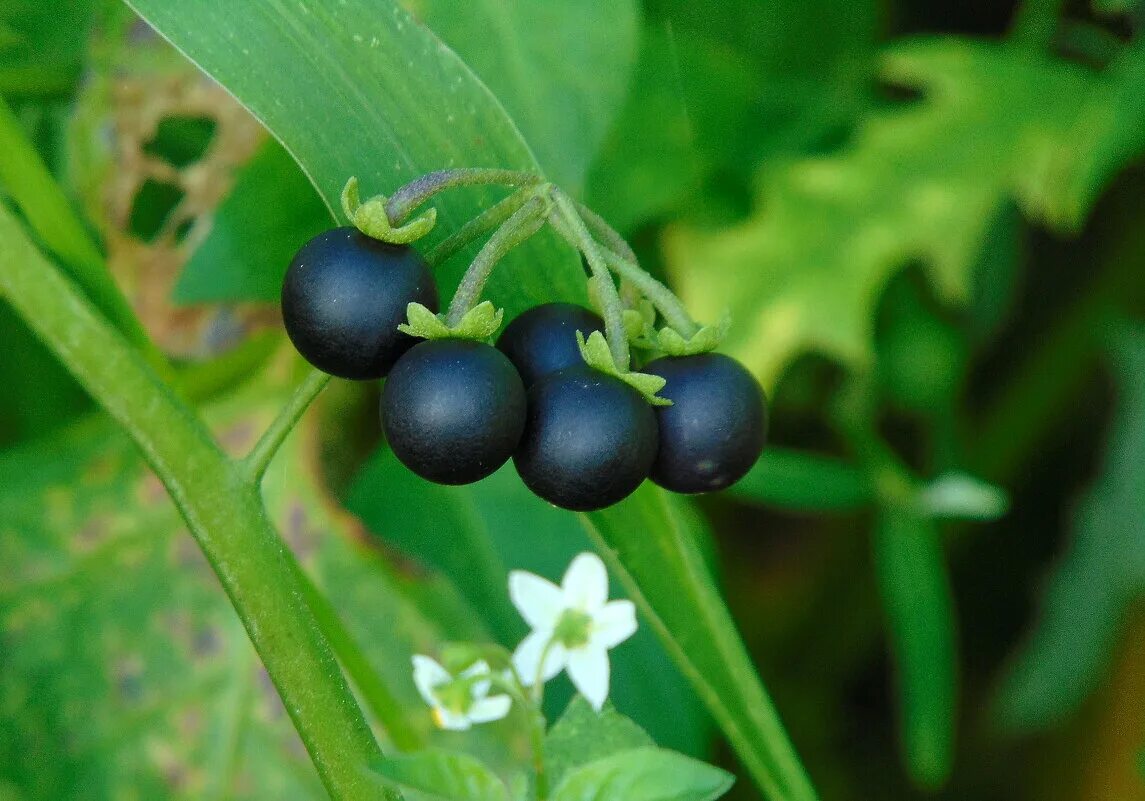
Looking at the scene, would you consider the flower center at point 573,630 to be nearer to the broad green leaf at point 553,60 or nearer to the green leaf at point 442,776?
the green leaf at point 442,776

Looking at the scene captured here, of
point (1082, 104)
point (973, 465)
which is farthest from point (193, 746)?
point (1082, 104)

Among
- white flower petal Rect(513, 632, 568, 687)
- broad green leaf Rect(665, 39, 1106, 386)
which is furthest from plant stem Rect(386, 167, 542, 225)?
broad green leaf Rect(665, 39, 1106, 386)

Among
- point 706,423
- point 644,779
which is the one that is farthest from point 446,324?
point 644,779

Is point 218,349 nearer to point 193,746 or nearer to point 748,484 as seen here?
point 193,746

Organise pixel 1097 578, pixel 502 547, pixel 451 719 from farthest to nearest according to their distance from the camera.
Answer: pixel 1097 578 < pixel 502 547 < pixel 451 719

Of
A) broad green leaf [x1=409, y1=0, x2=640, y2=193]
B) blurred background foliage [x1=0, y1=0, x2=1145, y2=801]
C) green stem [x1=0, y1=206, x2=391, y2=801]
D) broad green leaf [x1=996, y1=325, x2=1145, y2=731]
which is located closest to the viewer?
green stem [x1=0, y1=206, x2=391, y2=801]

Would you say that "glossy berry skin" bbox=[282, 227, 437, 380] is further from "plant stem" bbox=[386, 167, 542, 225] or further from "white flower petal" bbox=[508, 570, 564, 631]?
"white flower petal" bbox=[508, 570, 564, 631]

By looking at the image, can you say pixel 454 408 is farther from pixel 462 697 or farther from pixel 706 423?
pixel 462 697
